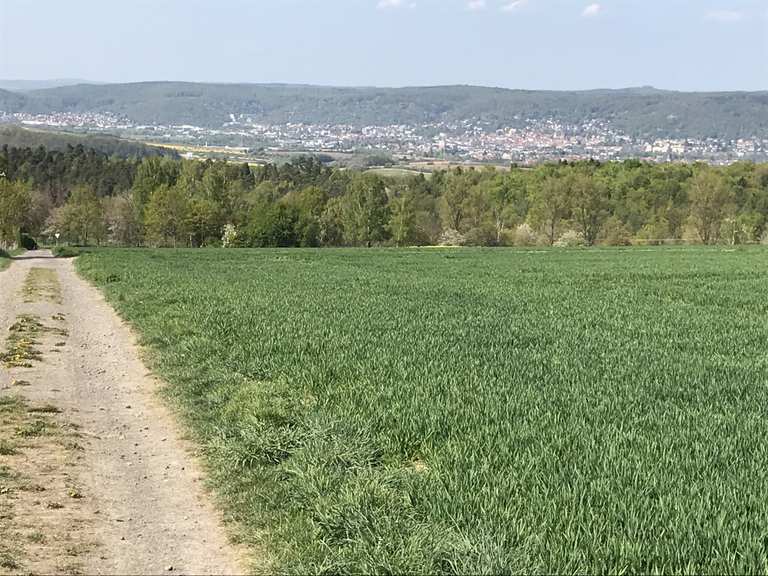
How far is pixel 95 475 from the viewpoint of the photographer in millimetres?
8008

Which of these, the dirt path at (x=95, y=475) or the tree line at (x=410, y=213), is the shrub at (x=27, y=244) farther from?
→ the dirt path at (x=95, y=475)

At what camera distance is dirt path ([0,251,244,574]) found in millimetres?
6102

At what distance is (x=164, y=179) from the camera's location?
424ft

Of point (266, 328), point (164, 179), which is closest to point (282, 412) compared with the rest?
point (266, 328)

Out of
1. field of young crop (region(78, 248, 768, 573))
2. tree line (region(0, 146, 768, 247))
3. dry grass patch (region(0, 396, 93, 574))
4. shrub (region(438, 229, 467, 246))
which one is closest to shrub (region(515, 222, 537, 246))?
tree line (region(0, 146, 768, 247))

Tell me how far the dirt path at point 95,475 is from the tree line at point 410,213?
251 ft

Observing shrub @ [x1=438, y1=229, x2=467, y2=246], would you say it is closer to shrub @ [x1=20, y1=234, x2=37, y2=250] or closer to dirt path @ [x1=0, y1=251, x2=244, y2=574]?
shrub @ [x1=20, y1=234, x2=37, y2=250]

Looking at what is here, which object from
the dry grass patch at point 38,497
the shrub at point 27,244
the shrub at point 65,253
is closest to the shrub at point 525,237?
the shrub at point 27,244

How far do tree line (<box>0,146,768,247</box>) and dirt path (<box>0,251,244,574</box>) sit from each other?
76424mm

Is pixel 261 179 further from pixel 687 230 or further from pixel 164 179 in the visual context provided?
pixel 687 230

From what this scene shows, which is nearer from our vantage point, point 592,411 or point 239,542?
point 239,542

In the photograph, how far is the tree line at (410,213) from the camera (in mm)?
98938

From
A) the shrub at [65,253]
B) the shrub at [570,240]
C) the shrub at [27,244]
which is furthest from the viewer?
the shrub at [570,240]

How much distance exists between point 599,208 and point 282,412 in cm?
10357
